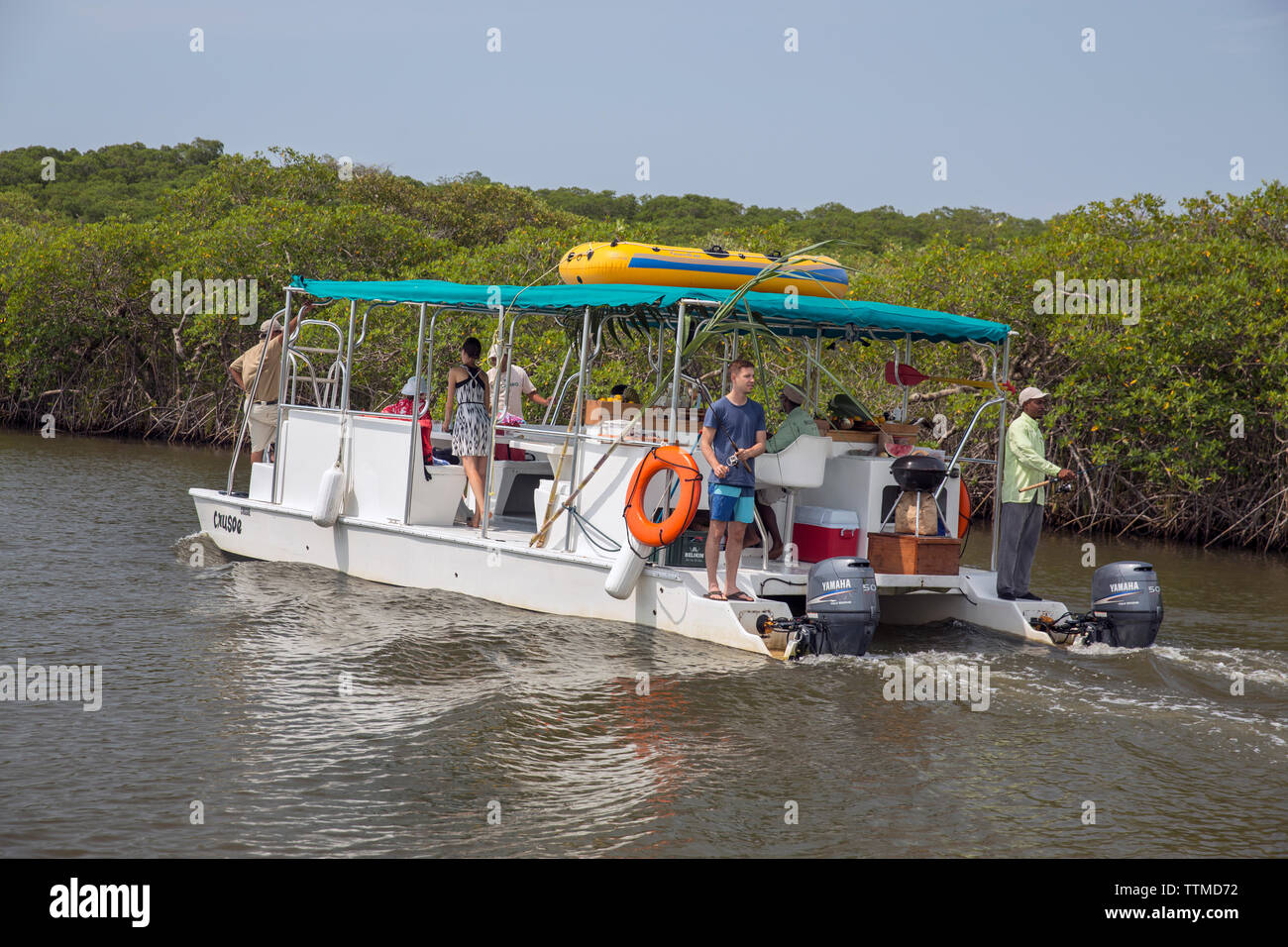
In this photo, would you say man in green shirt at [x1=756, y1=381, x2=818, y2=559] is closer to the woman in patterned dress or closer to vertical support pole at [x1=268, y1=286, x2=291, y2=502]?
the woman in patterned dress

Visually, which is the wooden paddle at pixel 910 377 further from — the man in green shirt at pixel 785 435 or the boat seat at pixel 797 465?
the boat seat at pixel 797 465

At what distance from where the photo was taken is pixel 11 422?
29422mm

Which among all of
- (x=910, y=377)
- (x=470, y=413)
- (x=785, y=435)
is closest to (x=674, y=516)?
(x=785, y=435)

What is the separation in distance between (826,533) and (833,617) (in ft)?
3.76

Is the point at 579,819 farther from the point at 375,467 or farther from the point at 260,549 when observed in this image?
the point at 260,549

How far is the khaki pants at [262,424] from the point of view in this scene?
11.8 meters

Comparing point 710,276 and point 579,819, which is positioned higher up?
point 710,276

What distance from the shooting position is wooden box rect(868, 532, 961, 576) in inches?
352

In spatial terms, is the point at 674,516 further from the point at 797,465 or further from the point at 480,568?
the point at 480,568

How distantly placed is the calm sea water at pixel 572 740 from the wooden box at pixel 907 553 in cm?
59

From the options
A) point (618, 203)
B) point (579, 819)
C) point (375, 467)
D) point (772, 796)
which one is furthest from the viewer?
point (618, 203)

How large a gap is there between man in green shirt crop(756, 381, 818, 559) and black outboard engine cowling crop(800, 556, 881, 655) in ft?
3.72
